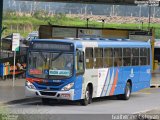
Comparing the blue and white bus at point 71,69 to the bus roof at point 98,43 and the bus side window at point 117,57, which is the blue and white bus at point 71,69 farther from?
the bus side window at point 117,57

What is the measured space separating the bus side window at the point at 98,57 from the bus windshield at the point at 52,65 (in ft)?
6.61

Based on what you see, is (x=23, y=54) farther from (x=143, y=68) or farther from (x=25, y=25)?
(x=25, y=25)

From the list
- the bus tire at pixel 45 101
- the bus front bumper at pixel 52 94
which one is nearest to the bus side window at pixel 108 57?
the bus tire at pixel 45 101

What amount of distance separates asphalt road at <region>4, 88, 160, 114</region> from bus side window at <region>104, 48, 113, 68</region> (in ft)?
5.30

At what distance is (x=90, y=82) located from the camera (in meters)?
21.5

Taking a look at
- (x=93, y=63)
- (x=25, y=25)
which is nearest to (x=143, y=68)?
(x=93, y=63)

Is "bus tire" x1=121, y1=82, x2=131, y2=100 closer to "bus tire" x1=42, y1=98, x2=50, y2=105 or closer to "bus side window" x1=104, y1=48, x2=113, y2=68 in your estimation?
"bus side window" x1=104, y1=48, x2=113, y2=68

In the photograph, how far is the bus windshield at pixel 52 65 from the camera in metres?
20.3

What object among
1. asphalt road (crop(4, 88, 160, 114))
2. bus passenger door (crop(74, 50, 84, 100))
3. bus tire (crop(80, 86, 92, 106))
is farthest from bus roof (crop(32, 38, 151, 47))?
asphalt road (crop(4, 88, 160, 114))

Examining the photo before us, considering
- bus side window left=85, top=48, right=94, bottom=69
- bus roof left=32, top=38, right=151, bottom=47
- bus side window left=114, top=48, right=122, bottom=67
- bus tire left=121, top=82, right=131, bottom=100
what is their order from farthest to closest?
1. bus tire left=121, top=82, right=131, bottom=100
2. bus side window left=114, top=48, right=122, bottom=67
3. bus side window left=85, top=48, right=94, bottom=69
4. bus roof left=32, top=38, right=151, bottom=47

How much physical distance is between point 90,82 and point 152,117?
7.28m

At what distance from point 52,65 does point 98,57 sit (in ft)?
8.58

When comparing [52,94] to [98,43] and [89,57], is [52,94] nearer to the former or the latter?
[89,57]

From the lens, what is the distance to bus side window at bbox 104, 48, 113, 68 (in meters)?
23.1
